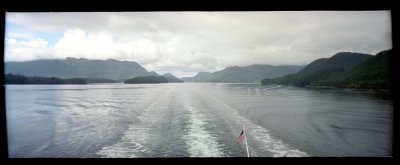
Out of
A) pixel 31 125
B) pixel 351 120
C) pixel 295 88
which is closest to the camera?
pixel 31 125

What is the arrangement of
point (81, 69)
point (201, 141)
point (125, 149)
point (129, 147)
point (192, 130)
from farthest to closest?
A: 1. point (81, 69)
2. point (192, 130)
3. point (201, 141)
4. point (129, 147)
5. point (125, 149)

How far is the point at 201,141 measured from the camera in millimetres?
8719

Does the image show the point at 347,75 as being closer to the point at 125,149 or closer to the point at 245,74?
the point at 245,74

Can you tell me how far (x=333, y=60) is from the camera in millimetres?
20859

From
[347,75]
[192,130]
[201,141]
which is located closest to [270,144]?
[201,141]

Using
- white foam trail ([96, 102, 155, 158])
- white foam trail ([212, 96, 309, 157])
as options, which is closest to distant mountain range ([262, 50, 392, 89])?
white foam trail ([212, 96, 309, 157])

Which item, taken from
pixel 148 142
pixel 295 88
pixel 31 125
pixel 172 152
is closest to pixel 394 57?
pixel 172 152

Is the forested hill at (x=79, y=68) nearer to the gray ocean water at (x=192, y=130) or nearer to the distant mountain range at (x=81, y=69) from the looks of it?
the distant mountain range at (x=81, y=69)

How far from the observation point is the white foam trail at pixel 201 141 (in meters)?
7.72

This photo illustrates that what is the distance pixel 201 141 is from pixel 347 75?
23.4m

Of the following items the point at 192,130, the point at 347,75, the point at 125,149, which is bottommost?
the point at 125,149

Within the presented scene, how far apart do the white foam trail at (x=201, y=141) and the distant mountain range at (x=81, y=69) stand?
3.76 metres

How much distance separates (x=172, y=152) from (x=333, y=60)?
1668cm
